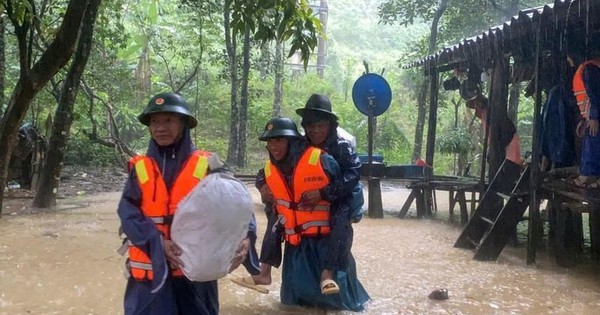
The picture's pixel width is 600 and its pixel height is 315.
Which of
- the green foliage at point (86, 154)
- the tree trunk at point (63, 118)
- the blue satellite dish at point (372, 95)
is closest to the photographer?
the tree trunk at point (63, 118)

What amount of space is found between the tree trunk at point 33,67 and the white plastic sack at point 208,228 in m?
4.92

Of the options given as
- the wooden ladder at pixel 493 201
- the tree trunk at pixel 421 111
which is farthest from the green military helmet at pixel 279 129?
the tree trunk at pixel 421 111

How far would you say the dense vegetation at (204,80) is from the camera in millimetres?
13359

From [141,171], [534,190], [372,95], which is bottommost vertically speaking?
[534,190]

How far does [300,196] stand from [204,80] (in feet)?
64.7

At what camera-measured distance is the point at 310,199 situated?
423 centimetres

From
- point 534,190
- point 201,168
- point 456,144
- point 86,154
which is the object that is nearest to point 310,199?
point 201,168

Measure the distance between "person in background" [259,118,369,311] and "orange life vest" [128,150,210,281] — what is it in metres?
1.53

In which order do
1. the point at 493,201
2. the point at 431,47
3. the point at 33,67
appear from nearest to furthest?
1. the point at 33,67
2. the point at 493,201
3. the point at 431,47

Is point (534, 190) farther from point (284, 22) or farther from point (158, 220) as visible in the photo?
point (158, 220)

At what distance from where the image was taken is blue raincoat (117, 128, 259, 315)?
2.66m

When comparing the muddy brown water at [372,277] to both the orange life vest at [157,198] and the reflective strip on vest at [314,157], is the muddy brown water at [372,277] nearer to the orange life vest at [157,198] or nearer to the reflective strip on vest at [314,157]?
the reflective strip on vest at [314,157]

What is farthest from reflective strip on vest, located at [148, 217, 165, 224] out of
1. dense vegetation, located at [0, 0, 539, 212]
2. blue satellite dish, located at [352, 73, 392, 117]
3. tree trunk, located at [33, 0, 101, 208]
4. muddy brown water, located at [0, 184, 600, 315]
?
blue satellite dish, located at [352, 73, 392, 117]

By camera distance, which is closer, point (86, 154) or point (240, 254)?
point (240, 254)
